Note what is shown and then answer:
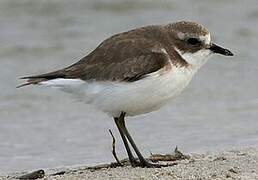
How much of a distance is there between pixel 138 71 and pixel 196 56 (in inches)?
22.3

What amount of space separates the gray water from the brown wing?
145 centimetres

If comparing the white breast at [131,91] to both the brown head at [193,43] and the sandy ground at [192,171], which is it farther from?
the sandy ground at [192,171]

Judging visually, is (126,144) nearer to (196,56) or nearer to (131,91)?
(131,91)

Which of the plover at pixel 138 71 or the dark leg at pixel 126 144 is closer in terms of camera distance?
the plover at pixel 138 71

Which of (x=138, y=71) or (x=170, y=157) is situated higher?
(x=138, y=71)

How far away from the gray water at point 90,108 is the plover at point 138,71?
1.43 meters

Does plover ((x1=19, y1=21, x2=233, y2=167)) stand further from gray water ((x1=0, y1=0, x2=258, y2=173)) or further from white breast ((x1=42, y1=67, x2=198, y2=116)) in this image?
gray water ((x1=0, y1=0, x2=258, y2=173))

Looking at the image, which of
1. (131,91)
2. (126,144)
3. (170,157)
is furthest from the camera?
(170,157)

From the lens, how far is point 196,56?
700 cm

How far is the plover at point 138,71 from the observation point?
22.0 feet

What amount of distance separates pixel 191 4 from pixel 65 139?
6443 mm

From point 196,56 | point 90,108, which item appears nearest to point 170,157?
point 196,56

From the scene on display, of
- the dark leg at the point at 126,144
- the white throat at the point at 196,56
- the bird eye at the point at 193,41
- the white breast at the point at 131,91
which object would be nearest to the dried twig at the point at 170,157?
the dark leg at the point at 126,144

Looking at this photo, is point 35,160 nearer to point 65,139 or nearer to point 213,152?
point 65,139
